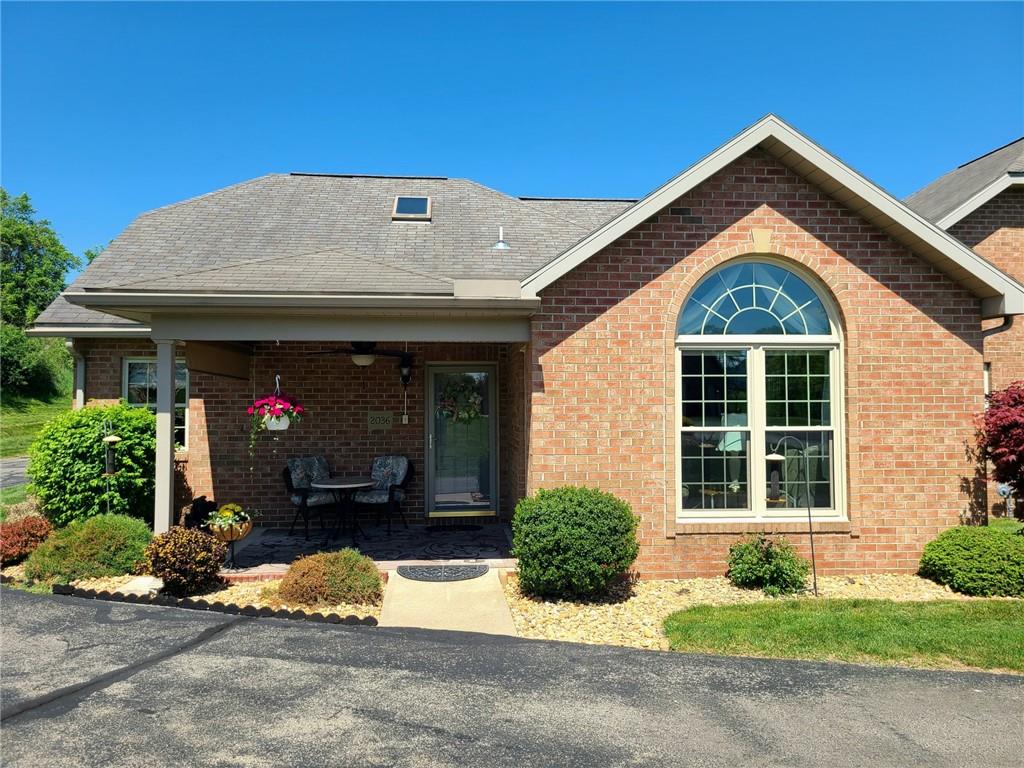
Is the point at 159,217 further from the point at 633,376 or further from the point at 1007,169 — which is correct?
the point at 1007,169

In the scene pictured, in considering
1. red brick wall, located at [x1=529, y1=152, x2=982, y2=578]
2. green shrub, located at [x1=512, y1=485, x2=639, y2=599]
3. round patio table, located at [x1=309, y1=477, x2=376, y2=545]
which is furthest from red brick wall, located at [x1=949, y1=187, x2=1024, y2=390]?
round patio table, located at [x1=309, y1=477, x2=376, y2=545]

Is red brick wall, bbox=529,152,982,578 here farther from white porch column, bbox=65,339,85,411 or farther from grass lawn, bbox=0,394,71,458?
grass lawn, bbox=0,394,71,458


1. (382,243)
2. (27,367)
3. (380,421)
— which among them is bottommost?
(380,421)

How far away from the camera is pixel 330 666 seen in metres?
5.01

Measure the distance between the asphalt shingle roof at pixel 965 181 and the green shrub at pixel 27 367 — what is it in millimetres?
32001

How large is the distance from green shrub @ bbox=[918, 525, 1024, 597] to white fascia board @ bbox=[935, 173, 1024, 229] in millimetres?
6794

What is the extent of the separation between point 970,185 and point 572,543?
473 inches

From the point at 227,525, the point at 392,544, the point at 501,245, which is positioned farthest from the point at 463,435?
the point at 227,525

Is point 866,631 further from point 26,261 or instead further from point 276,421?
point 26,261

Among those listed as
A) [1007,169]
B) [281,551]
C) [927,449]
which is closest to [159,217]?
[281,551]

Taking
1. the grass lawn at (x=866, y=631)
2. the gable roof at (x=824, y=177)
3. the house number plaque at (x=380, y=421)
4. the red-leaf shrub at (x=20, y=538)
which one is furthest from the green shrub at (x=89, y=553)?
the grass lawn at (x=866, y=631)

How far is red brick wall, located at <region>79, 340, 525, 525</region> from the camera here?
1080 centimetres

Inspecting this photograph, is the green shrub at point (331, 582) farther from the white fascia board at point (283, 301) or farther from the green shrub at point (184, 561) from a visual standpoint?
the white fascia board at point (283, 301)

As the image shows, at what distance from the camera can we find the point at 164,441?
306 inches
